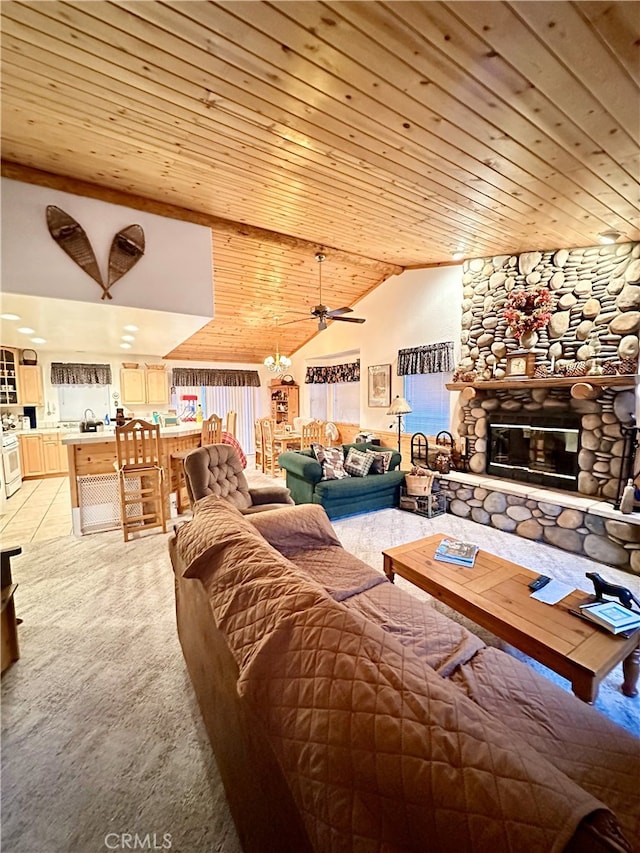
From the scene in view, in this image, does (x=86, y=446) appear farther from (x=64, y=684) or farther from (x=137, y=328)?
(x=64, y=684)

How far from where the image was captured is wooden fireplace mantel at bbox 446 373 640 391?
10.9ft

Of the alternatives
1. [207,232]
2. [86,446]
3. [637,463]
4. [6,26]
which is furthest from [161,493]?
[637,463]

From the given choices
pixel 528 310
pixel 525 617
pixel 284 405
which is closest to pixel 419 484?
pixel 528 310

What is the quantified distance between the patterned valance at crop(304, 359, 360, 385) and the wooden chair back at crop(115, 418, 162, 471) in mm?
4089

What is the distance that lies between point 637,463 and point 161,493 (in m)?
4.73

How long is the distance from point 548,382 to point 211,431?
425 centimetres

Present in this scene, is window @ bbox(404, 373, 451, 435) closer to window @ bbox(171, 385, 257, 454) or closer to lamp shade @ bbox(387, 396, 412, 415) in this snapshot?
lamp shade @ bbox(387, 396, 412, 415)

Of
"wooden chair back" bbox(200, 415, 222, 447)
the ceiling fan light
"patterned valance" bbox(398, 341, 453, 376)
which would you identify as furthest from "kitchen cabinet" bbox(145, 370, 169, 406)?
the ceiling fan light

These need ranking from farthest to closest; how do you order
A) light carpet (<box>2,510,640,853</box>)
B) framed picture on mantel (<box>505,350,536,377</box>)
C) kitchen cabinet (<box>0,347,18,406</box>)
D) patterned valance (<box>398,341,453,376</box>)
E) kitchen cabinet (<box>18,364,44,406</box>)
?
kitchen cabinet (<box>18,364,44,406</box>)
kitchen cabinet (<box>0,347,18,406</box>)
patterned valance (<box>398,341,453,376</box>)
framed picture on mantel (<box>505,350,536,377</box>)
light carpet (<box>2,510,640,853</box>)

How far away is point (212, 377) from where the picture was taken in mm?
8352

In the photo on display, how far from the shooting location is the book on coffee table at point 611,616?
1.66 meters

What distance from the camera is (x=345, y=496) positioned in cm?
442

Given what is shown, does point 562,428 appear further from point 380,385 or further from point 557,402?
point 380,385

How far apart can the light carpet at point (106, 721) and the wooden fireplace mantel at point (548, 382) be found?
169 centimetres
